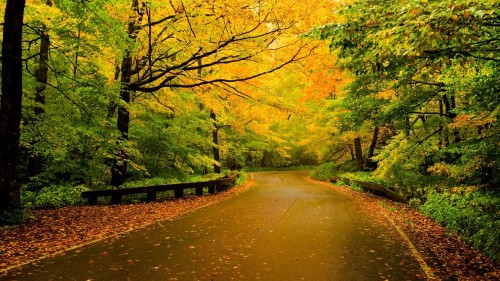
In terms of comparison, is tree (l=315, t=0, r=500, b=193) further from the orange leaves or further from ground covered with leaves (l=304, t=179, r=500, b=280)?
ground covered with leaves (l=304, t=179, r=500, b=280)

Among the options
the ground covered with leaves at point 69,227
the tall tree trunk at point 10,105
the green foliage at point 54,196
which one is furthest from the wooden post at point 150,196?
the tall tree trunk at point 10,105

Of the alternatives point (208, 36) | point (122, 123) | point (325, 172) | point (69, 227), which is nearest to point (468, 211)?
point (208, 36)

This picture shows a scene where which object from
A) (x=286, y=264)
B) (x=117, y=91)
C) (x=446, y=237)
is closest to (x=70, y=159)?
(x=117, y=91)

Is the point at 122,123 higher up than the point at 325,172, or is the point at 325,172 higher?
the point at 122,123

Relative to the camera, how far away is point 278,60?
44.6 feet

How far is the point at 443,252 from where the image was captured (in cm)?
700

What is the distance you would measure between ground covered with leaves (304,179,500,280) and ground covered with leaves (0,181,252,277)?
6.78 m

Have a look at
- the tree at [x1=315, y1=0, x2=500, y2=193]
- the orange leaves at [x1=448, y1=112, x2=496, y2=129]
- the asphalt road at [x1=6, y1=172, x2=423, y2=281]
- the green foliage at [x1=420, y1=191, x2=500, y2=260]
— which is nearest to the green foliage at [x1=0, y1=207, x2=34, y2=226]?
the asphalt road at [x1=6, y1=172, x2=423, y2=281]

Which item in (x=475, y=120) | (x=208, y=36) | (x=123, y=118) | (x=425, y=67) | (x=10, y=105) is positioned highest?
(x=208, y=36)

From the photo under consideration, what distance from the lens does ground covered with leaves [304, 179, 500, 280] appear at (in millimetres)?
5668

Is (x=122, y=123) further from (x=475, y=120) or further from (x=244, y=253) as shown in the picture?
(x=475, y=120)

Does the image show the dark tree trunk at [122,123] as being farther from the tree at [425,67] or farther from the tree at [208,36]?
the tree at [425,67]

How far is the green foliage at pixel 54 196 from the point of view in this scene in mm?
12289

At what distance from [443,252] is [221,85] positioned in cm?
1138
